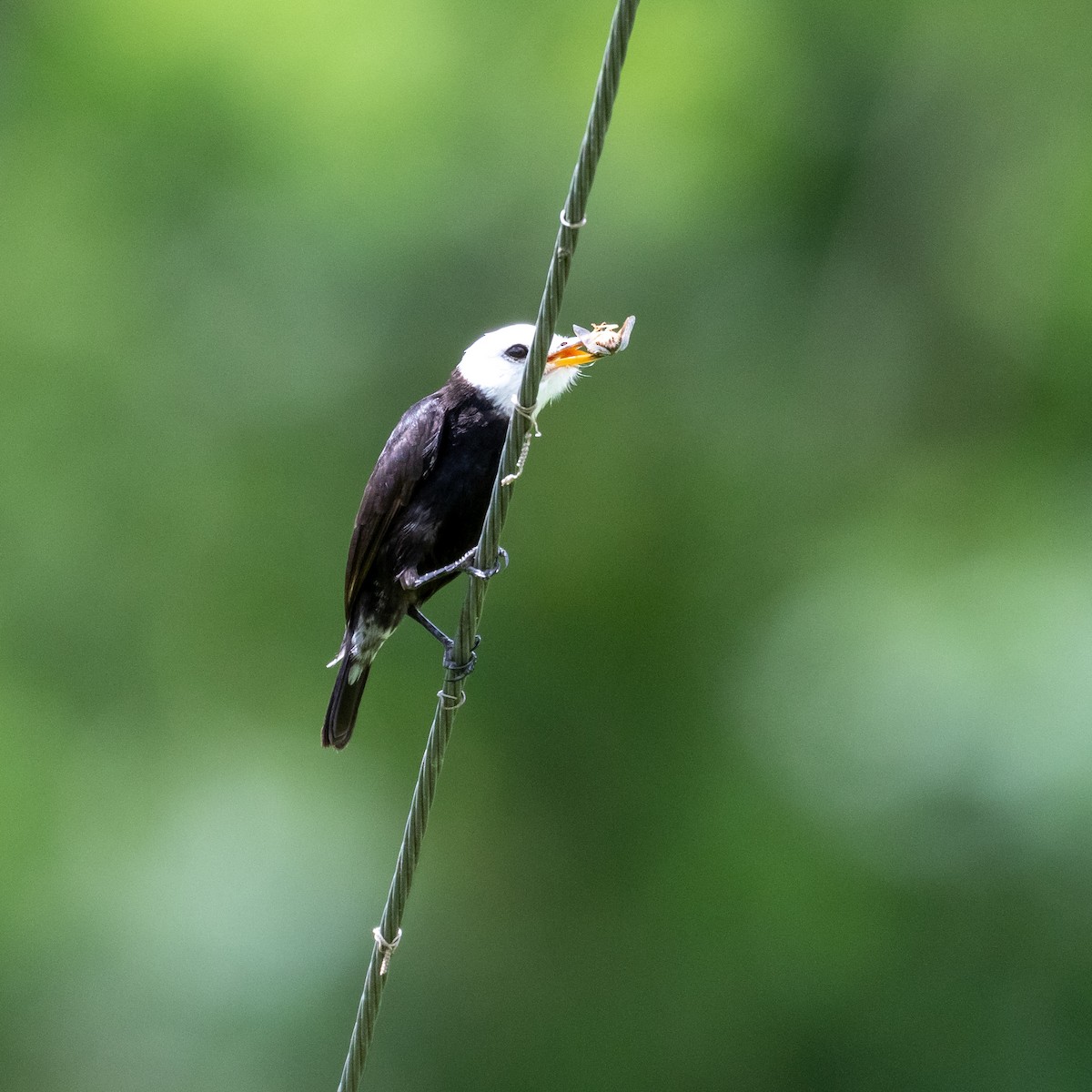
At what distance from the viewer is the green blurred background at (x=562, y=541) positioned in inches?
436

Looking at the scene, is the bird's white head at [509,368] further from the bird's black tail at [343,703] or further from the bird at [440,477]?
the bird's black tail at [343,703]

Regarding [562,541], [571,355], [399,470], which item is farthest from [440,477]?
[562,541]

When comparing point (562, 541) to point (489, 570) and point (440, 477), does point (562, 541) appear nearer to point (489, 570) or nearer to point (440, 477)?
point (440, 477)

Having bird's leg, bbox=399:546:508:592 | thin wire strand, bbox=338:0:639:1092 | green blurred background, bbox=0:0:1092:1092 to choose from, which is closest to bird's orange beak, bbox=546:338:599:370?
bird's leg, bbox=399:546:508:592

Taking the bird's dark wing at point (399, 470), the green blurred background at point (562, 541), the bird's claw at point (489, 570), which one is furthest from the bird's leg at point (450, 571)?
the green blurred background at point (562, 541)

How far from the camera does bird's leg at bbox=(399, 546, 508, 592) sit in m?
4.23

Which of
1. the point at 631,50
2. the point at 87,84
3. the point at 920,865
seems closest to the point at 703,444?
the point at 631,50

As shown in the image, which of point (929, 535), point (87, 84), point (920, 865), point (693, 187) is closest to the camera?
point (920, 865)

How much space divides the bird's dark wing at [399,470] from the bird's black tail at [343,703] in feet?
1.82

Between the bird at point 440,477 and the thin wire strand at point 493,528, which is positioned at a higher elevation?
the bird at point 440,477

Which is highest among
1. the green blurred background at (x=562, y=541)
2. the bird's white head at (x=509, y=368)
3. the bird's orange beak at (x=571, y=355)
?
the green blurred background at (x=562, y=541)

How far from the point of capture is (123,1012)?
1190 centimetres

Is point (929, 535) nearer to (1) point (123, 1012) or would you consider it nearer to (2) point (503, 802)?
(2) point (503, 802)

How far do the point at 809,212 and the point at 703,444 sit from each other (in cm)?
210
